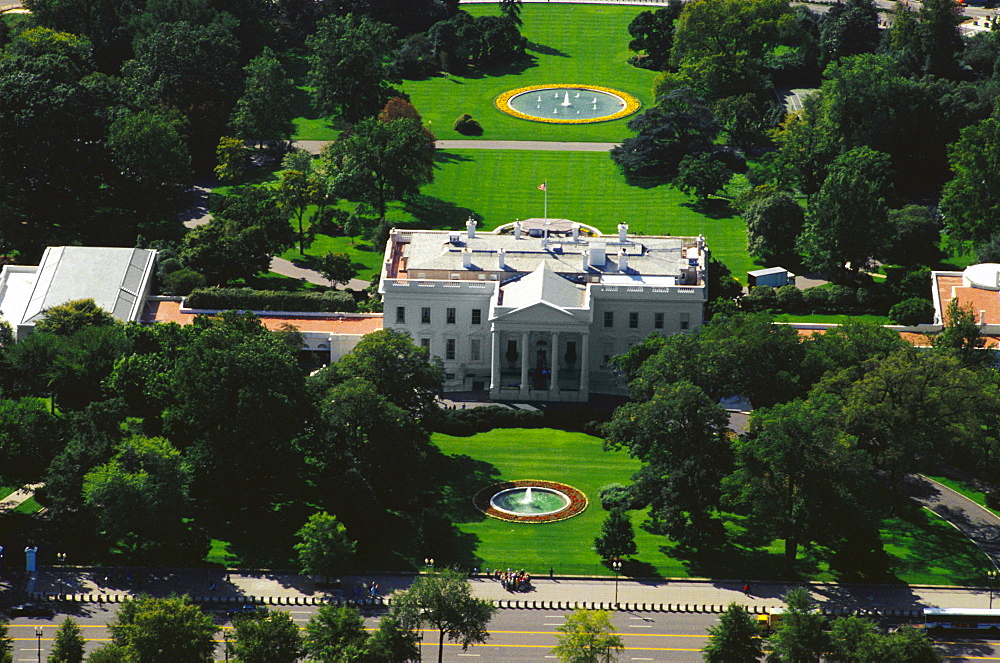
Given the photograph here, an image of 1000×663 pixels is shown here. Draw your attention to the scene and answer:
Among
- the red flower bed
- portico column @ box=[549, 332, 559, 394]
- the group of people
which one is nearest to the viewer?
the group of people

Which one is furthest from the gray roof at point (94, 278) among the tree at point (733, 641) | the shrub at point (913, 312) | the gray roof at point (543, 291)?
the tree at point (733, 641)

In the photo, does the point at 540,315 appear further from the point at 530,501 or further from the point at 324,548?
the point at 324,548

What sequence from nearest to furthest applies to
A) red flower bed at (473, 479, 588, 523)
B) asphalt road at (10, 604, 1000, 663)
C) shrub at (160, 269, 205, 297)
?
asphalt road at (10, 604, 1000, 663) < red flower bed at (473, 479, 588, 523) < shrub at (160, 269, 205, 297)

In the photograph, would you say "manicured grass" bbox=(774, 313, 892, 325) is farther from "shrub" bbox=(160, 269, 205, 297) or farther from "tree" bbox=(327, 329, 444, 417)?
"shrub" bbox=(160, 269, 205, 297)

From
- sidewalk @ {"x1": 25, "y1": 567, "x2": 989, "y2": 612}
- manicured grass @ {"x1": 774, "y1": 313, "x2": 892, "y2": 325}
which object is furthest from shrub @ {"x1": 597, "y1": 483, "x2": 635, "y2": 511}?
manicured grass @ {"x1": 774, "y1": 313, "x2": 892, "y2": 325}

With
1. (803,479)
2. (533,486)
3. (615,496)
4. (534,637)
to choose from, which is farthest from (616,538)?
(533,486)

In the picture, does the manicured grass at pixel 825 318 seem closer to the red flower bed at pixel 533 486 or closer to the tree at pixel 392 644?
the red flower bed at pixel 533 486
